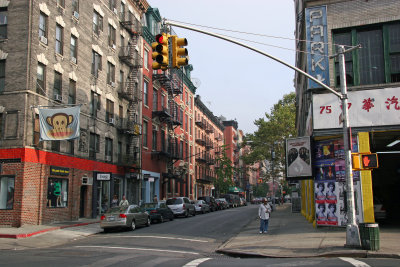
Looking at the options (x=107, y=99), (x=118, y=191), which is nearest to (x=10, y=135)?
(x=107, y=99)

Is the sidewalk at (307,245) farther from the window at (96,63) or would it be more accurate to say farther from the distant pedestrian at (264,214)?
the window at (96,63)

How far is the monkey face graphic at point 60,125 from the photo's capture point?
21703mm

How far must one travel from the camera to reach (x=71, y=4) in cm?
2744

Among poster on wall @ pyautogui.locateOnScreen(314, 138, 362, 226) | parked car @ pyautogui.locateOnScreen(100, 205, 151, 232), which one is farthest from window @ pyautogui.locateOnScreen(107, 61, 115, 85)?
poster on wall @ pyautogui.locateOnScreen(314, 138, 362, 226)

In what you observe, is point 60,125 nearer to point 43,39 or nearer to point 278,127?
point 43,39

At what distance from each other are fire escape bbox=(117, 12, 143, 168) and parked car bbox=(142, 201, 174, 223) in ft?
23.6

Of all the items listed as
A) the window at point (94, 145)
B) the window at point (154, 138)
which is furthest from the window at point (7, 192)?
the window at point (154, 138)

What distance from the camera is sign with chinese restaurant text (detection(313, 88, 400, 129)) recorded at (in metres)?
17.2

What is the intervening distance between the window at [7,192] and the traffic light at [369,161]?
17786 millimetres

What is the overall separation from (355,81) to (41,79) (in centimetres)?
1742

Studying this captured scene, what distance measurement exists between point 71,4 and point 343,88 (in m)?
20.6

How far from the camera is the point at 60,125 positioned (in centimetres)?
2184

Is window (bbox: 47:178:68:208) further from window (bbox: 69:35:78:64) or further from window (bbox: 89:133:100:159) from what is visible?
window (bbox: 69:35:78:64)

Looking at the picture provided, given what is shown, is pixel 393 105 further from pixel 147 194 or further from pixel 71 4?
pixel 147 194
